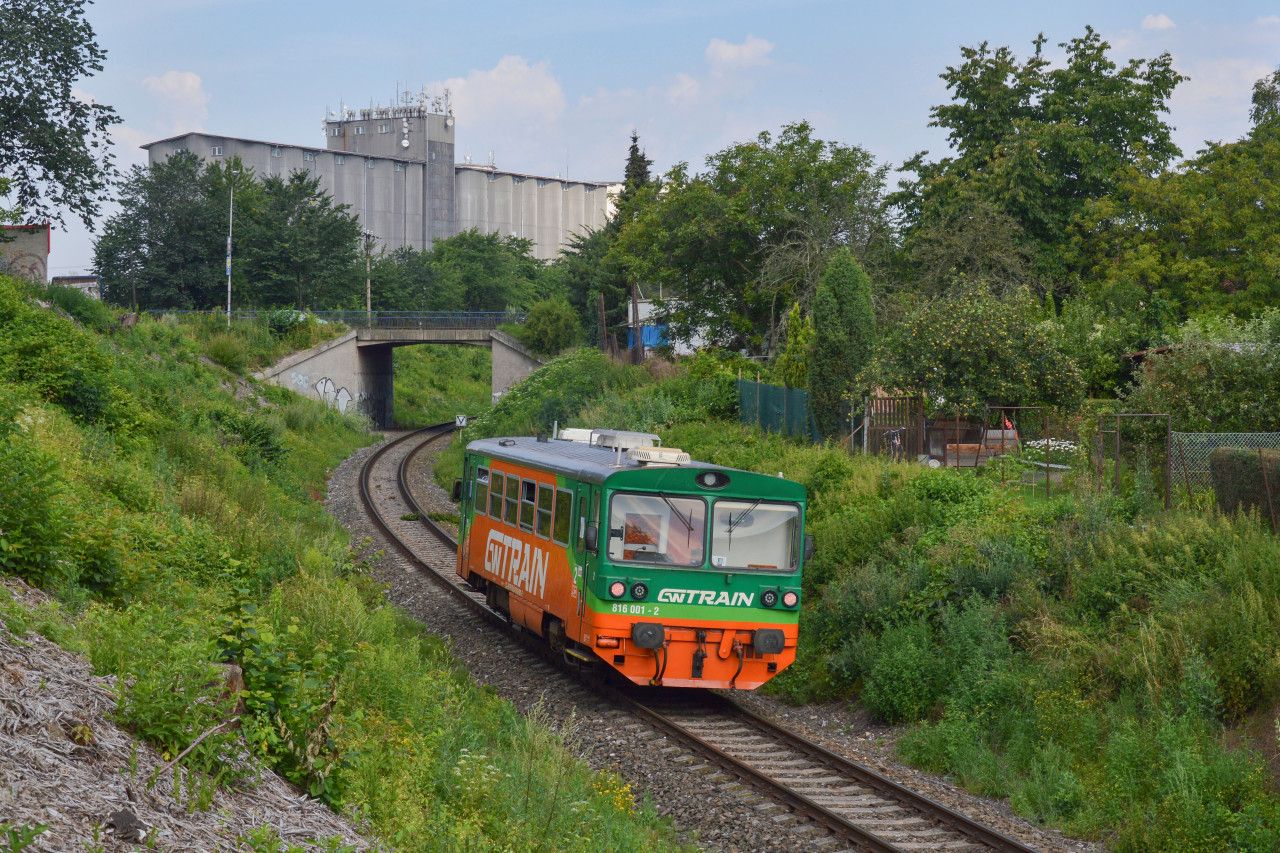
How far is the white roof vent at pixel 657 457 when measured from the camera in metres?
13.8

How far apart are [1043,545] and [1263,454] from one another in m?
2.88

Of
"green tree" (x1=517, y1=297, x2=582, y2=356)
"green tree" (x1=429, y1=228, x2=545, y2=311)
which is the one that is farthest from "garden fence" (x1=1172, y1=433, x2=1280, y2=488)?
"green tree" (x1=429, y1=228, x2=545, y2=311)

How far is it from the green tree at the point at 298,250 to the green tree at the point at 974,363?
1937 inches

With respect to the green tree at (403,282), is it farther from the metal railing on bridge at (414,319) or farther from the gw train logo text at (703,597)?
the gw train logo text at (703,597)

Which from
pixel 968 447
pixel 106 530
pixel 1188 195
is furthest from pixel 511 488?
pixel 1188 195

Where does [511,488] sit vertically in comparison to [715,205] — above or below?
below

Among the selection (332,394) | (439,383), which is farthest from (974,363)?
(439,383)

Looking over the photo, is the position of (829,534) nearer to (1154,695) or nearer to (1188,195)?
(1154,695)

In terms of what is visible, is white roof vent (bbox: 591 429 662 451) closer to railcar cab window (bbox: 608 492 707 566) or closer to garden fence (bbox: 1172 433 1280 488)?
railcar cab window (bbox: 608 492 707 566)

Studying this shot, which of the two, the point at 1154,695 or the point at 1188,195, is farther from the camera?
the point at 1188,195

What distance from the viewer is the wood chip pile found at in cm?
559

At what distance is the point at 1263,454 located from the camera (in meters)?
14.9

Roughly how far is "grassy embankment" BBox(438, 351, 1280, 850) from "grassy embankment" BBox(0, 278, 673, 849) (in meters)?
3.91

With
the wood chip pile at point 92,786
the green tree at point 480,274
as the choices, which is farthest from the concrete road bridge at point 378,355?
the wood chip pile at point 92,786
